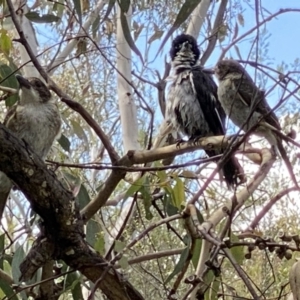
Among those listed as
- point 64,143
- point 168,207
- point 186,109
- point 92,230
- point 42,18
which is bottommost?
point 92,230

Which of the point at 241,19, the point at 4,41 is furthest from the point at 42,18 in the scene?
the point at 241,19

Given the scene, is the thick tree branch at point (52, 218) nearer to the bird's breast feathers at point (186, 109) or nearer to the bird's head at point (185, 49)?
the bird's breast feathers at point (186, 109)

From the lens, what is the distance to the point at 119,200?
2.65 metres

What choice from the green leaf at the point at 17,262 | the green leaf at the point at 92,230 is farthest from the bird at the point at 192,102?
the green leaf at the point at 17,262

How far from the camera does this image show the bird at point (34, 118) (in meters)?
2.24

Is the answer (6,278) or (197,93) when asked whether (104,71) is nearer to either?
(197,93)

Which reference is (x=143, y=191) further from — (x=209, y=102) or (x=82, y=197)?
(x=209, y=102)

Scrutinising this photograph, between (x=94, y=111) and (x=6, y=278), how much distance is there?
2.74 meters

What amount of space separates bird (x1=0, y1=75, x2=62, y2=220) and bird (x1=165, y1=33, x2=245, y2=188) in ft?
2.20

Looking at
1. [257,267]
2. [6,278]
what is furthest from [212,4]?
[6,278]

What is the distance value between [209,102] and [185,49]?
0.25 m

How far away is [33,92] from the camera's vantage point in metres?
2.31

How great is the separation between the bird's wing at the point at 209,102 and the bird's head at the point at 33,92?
2.46ft

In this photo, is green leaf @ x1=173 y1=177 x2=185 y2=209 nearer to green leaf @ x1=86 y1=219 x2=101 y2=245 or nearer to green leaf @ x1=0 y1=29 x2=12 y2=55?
green leaf @ x1=86 y1=219 x2=101 y2=245
